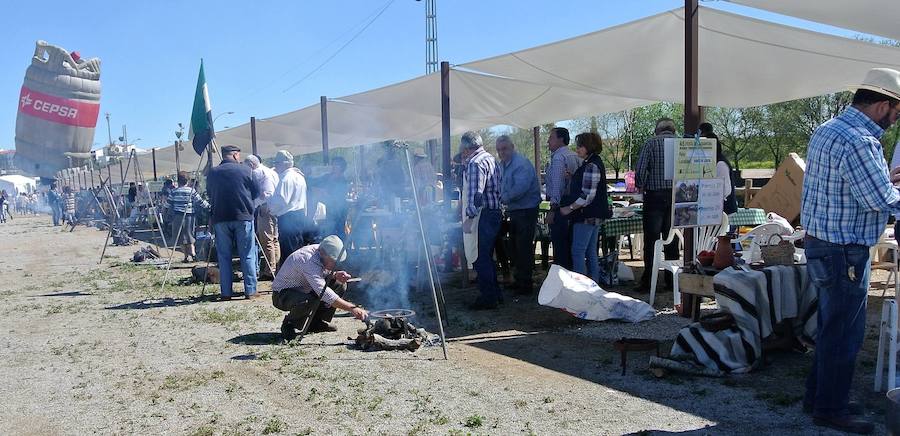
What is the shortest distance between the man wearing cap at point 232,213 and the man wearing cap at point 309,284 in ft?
7.76

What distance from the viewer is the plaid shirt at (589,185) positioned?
6570 millimetres

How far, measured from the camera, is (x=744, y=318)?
4.48 m

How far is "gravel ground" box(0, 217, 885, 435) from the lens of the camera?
3807 mm

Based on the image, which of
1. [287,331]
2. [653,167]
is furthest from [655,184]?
[287,331]

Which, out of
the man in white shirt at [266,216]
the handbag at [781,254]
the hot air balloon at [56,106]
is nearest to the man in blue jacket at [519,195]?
the handbag at [781,254]

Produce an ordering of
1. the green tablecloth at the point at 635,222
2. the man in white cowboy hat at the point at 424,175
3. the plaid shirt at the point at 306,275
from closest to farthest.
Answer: the plaid shirt at the point at 306,275 < the green tablecloth at the point at 635,222 < the man in white cowboy hat at the point at 424,175

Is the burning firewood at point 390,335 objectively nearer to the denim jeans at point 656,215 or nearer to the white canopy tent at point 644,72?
the denim jeans at point 656,215

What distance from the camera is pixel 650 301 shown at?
6.70 meters

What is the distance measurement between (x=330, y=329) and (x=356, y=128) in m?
9.11

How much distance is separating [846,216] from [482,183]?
383 centimetres

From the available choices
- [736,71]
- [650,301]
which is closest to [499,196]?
[650,301]

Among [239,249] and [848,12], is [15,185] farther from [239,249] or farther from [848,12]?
[848,12]

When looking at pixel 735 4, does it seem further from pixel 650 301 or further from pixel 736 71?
pixel 650 301

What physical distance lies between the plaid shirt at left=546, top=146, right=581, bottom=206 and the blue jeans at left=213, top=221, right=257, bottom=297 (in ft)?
11.8
